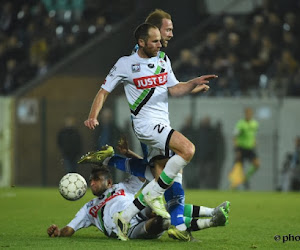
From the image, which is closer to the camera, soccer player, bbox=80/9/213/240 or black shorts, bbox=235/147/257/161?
soccer player, bbox=80/9/213/240

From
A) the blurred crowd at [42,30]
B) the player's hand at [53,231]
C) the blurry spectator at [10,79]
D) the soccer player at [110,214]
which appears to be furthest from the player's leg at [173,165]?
the blurry spectator at [10,79]

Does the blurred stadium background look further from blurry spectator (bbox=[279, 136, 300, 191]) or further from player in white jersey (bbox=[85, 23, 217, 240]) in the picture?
player in white jersey (bbox=[85, 23, 217, 240])

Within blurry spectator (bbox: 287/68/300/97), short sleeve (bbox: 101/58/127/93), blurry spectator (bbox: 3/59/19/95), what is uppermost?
blurry spectator (bbox: 3/59/19/95)

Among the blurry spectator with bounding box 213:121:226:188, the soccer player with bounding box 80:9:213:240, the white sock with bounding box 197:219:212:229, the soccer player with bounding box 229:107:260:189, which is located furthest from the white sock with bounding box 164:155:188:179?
the blurry spectator with bounding box 213:121:226:188

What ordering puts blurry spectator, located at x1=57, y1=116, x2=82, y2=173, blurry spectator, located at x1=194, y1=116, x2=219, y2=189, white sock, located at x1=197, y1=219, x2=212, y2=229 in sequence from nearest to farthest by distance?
white sock, located at x1=197, y1=219, x2=212, y2=229, blurry spectator, located at x1=194, y1=116, x2=219, y2=189, blurry spectator, located at x1=57, y1=116, x2=82, y2=173

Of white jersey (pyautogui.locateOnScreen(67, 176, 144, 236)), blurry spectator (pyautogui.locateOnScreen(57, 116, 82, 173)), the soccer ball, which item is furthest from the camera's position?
blurry spectator (pyautogui.locateOnScreen(57, 116, 82, 173))

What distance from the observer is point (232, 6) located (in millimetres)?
23953

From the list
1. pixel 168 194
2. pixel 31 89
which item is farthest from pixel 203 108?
pixel 168 194

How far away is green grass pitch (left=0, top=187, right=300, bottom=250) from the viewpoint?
8.16 meters

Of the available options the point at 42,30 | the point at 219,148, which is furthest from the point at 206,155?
the point at 42,30

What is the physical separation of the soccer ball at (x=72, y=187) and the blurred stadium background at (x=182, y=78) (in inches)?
430

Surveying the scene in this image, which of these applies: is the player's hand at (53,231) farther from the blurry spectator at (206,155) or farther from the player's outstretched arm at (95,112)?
the blurry spectator at (206,155)

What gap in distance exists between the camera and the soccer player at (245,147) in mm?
19953

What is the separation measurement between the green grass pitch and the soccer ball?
0.47m
